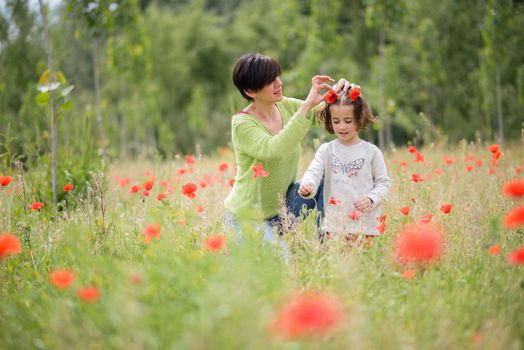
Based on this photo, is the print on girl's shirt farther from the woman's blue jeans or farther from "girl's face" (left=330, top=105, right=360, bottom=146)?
the woman's blue jeans

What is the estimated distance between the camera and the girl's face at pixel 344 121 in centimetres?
305

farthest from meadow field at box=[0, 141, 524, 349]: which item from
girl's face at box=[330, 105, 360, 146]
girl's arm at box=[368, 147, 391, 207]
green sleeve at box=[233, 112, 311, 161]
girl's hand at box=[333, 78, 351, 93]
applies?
girl's hand at box=[333, 78, 351, 93]

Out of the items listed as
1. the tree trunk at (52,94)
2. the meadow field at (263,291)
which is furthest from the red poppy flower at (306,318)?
the tree trunk at (52,94)

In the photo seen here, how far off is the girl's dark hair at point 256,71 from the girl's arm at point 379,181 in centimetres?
85

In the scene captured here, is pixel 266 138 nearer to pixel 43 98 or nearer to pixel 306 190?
pixel 306 190

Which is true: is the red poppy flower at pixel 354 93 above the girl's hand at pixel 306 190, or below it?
above

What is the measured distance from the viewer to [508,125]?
12.4 metres

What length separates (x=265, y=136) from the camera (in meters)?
3.14

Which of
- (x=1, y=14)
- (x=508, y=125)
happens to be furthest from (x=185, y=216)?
(x=508, y=125)

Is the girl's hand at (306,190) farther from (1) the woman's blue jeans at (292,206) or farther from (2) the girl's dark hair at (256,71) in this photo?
(2) the girl's dark hair at (256,71)

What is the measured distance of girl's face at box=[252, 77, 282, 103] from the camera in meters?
3.27

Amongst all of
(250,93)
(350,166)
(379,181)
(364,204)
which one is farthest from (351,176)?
(250,93)

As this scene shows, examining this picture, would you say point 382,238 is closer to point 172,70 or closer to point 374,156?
point 374,156

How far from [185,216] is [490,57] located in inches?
298
